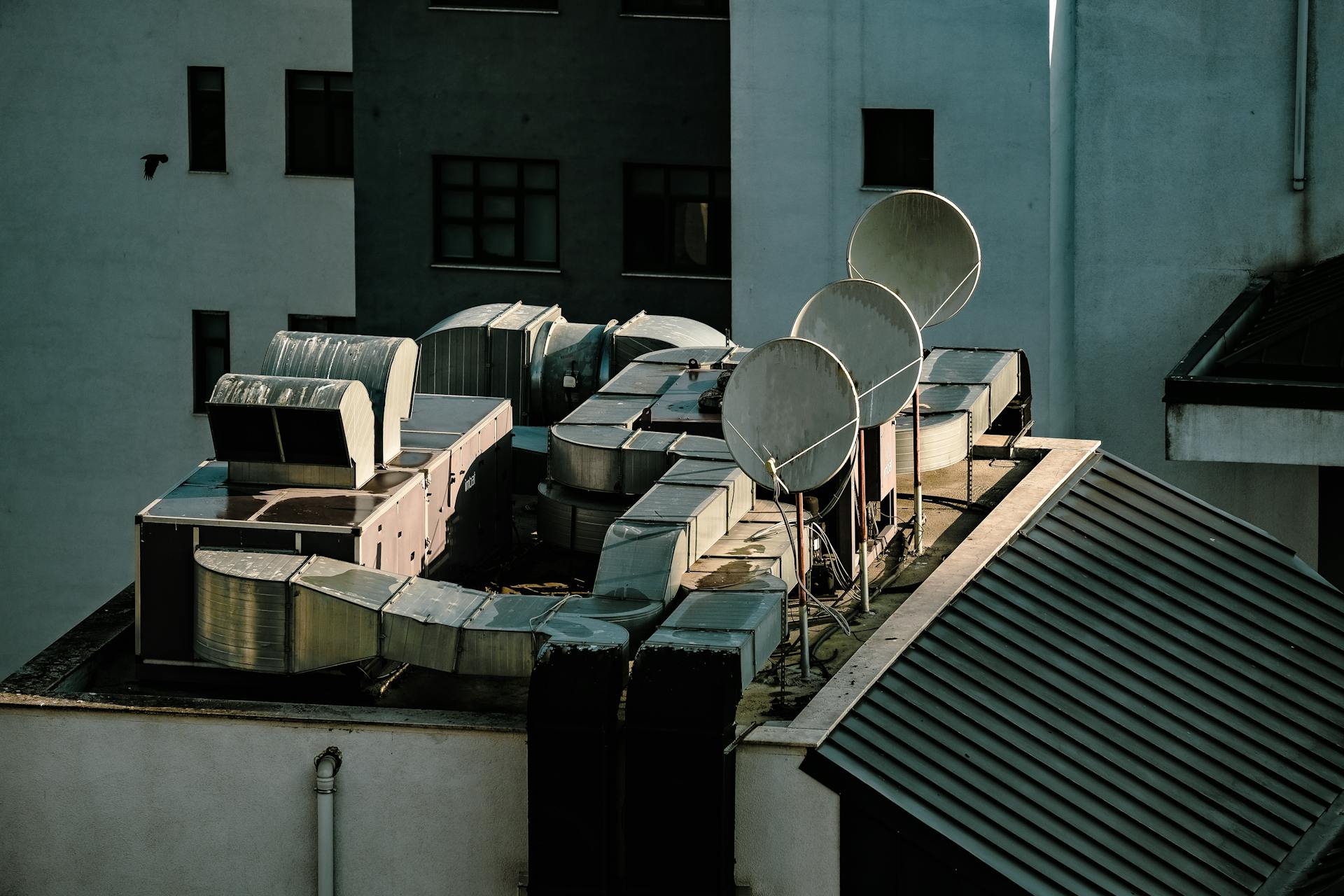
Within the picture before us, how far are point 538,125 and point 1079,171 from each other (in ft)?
41.0

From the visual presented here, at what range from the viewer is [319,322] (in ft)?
173

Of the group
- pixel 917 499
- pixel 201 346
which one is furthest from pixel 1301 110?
pixel 201 346

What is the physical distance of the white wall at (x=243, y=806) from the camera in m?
21.5

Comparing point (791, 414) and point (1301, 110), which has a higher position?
point (1301, 110)

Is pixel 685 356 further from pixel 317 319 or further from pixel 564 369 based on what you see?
pixel 317 319

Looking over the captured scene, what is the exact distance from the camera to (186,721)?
2203cm

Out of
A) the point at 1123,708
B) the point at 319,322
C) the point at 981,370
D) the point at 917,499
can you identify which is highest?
the point at 319,322

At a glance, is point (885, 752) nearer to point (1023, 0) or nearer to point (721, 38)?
point (1023, 0)

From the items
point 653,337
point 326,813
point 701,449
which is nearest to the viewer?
point 326,813

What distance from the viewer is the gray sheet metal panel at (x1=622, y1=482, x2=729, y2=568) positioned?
78.3ft

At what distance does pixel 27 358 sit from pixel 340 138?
33.1 ft

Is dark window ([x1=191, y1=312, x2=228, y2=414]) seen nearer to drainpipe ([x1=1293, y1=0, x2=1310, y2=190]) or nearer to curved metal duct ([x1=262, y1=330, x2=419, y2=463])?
drainpipe ([x1=1293, y1=0, x2=1310, y2=190])

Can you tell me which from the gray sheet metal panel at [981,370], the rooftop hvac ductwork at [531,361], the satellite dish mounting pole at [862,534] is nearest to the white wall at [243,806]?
the satellite dish mounting pole at [862,534]

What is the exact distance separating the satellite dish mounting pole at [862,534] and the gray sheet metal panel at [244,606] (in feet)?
21.3
